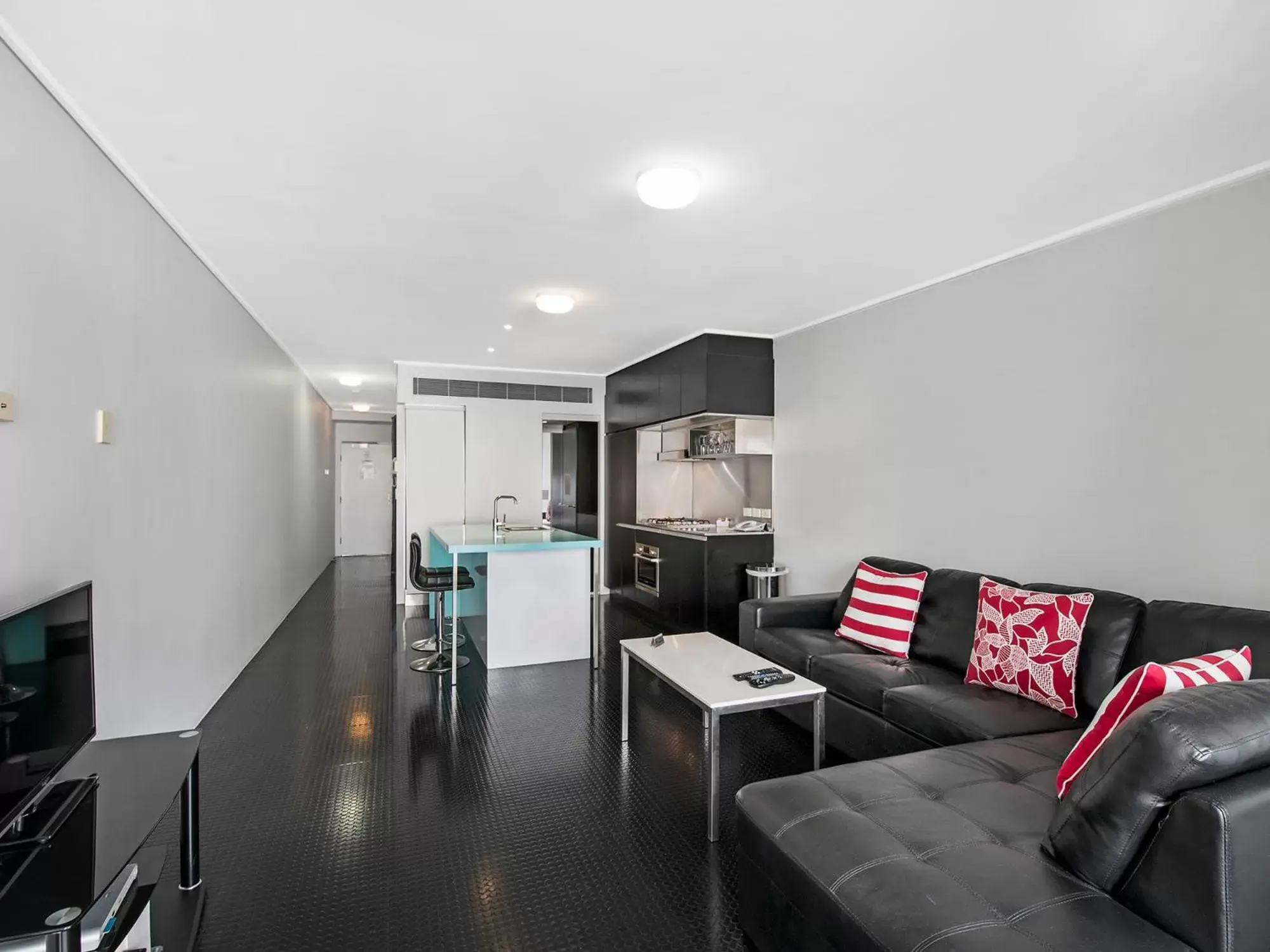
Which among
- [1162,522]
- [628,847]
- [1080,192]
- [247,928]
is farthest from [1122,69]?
[247,928]

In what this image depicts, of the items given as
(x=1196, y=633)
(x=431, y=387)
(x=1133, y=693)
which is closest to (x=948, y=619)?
(x=1196, y=633)

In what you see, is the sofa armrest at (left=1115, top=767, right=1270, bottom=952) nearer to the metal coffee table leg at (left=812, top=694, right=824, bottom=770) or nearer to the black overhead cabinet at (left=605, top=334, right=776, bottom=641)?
the metal coffee table leg at (left=812, top=694, right=824, bottom=770)

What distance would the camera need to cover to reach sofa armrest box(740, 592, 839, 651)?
150 inches

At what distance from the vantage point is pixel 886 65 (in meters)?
1.81

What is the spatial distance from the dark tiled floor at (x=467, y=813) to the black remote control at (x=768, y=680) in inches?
20.3

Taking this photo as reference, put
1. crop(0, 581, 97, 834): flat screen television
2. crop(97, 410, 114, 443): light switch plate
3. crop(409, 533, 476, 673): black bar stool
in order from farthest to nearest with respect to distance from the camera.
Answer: crop(409, 533, 476, 673): black bar stool, crop(97, 410, 114, 443): light switch plate, crop(0, 581, 97, 834): flat screen television

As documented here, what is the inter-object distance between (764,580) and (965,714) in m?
2.73

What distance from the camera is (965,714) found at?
95.4 inches

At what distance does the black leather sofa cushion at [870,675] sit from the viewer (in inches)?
112

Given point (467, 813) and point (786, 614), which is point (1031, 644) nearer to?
point (786, 614)

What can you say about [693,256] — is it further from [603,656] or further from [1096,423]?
[603,656]

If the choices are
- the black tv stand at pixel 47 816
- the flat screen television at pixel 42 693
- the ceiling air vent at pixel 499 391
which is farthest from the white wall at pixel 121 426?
the ceiling air vent at pixel 499 391

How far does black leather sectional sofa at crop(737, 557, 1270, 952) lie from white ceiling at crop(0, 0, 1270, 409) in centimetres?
171

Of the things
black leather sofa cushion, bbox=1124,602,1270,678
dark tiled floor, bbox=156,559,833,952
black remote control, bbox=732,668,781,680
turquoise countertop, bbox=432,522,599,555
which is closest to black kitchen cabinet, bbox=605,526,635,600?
turquoise countertop, bbox=432,522,599,555
